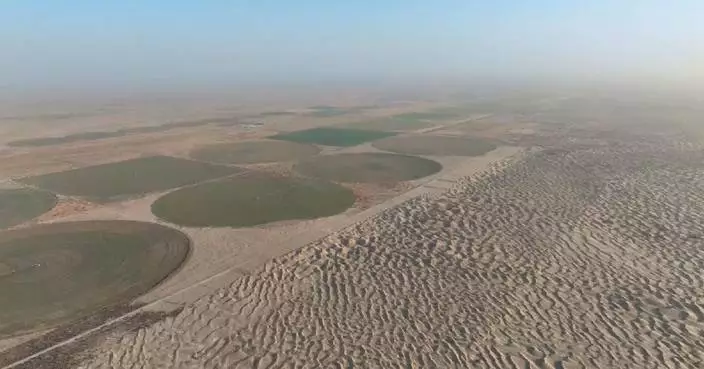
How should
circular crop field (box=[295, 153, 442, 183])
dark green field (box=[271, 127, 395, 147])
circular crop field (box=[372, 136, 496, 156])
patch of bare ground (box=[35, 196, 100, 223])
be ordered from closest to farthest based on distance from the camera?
patch of bare ground (box=[35, 196, 100, 223])
circular crop field (box=[295, 153, 442, 183])
circular crop field (box=[372, 136, 496, 156])
dark green field (box=[271, 127, 395, 147])

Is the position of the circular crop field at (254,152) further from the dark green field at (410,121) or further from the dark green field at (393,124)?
the dark green field at (410,121)

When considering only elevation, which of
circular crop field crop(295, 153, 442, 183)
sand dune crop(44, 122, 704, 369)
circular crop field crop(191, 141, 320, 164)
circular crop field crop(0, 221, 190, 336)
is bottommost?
sand dune crop(44, 122, 704, 369)

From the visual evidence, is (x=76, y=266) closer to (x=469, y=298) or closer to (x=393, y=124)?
(x=469, y=298)

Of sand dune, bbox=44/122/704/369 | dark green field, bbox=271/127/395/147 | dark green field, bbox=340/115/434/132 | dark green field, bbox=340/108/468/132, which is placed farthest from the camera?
dark green field, bbox=340/108/468/132

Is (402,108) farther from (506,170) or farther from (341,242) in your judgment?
(341,242)

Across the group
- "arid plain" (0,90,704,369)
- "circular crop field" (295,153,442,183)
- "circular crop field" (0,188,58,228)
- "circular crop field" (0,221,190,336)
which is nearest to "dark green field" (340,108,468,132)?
"circular crop field" (295,153,442,183)

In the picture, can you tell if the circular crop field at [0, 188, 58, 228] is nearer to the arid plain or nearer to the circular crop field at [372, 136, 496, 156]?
the arid plain
